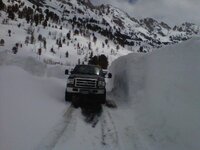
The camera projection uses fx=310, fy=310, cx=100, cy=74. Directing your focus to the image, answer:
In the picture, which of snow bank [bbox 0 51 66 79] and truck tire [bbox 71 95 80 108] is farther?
snow bank [bbox 0 51 66 79]

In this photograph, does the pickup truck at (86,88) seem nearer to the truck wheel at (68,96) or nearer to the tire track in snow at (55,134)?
the truck wheel at (68,96)

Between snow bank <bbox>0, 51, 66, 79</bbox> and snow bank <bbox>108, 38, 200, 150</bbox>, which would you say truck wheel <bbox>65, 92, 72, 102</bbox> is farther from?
snow bank <bbox>0, 51, 66, 79</bbox>

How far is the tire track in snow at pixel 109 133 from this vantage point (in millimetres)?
7719

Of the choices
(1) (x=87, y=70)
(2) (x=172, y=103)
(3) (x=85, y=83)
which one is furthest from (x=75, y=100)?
(2) (x=172, y=103)

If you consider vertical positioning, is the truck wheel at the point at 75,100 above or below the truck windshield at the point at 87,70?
below

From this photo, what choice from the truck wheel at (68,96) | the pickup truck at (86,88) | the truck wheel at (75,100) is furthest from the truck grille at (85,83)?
the truck wheel at (75,100)

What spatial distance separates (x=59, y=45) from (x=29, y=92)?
490 ft

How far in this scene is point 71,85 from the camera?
15078mm

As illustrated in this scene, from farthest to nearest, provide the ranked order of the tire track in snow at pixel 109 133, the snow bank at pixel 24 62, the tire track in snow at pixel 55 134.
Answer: the snow bank at pixel 24 62 → the tire track in snow at pixel 109 133 → the tire track in snow at pixel 55 134

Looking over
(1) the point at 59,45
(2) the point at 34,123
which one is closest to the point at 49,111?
(2) the point at 34,123

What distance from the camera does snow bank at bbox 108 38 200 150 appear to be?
24.8 feet

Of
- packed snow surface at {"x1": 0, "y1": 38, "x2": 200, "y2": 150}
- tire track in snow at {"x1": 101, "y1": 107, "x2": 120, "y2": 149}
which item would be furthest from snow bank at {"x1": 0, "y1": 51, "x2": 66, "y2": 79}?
tire track in snow at {"x1": 101, "y1": 107, "x2": 120, "y2": 149}

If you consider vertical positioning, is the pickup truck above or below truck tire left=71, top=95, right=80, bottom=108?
above

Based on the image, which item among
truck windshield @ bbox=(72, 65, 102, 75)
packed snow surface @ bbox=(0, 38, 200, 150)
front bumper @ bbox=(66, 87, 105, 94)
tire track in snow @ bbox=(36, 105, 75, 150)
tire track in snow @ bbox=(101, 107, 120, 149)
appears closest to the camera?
tire track in snow @ bbox=(36, 105, 75, 150)
